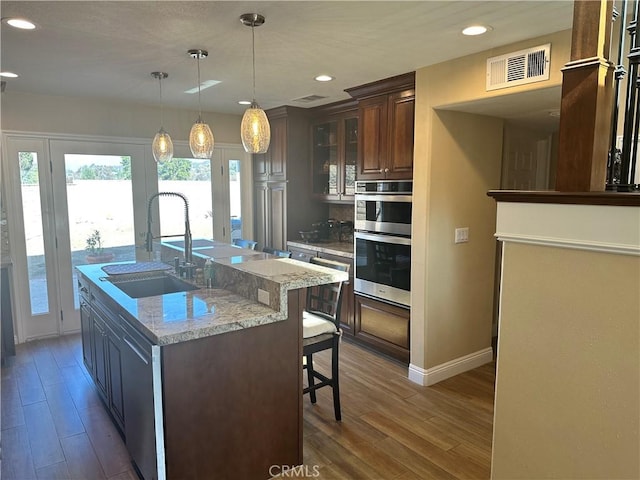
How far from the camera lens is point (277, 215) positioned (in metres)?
5.33

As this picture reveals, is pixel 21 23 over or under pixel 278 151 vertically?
over

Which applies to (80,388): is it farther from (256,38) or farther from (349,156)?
(349,156)

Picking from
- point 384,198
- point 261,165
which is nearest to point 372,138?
point 384,198

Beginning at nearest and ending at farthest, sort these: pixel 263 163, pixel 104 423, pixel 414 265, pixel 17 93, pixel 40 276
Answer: pixel 104 423
pixel 414 265
pixel 17 93
pixel 40 276
pixel 263 163

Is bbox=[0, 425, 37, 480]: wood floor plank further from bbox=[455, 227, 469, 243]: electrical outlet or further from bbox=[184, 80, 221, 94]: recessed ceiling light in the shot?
bbox=[455, 227, 469, 243]: electrical outlet

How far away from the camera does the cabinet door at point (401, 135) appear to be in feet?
11.6

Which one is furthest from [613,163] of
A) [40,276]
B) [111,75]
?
[40,276]

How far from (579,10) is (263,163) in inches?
173

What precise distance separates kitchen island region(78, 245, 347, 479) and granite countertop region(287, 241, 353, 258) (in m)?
1.77

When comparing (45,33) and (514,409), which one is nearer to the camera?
(514,409)

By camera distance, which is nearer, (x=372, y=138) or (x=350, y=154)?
(x=372, y=138)

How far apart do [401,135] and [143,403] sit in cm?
273

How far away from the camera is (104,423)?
2.93 m

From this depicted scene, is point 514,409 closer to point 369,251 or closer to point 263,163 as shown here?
point 369,251
